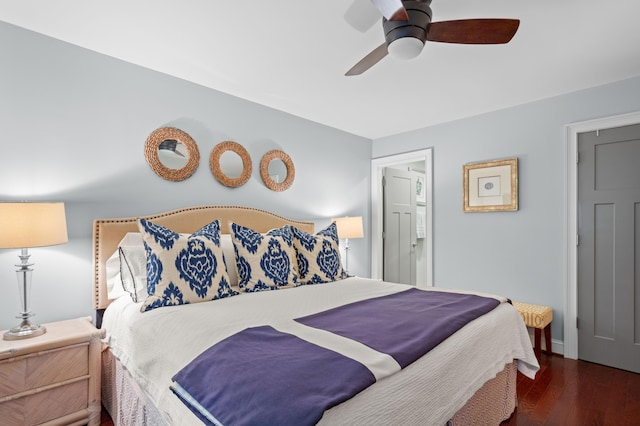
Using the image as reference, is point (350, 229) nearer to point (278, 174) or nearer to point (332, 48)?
point (278, 174)

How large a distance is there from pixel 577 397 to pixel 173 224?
315 cm

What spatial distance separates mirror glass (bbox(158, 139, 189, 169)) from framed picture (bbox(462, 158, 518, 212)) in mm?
2906

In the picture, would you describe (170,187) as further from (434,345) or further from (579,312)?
(579,312)

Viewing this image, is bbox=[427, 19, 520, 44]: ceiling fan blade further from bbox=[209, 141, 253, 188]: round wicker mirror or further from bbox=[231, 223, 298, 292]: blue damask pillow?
bbox=[209, 141, 253, 188]: round wicker mirror

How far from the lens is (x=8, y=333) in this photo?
5.75ft

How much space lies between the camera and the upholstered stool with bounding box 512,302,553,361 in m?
2.86

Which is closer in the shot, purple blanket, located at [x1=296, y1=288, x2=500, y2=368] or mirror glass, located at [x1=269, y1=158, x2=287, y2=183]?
purple blanket, located at [x1=296, y1=288, x2=500, y2=368]

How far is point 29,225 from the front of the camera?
1.73 meters

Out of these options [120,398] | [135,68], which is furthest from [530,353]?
[135,68]

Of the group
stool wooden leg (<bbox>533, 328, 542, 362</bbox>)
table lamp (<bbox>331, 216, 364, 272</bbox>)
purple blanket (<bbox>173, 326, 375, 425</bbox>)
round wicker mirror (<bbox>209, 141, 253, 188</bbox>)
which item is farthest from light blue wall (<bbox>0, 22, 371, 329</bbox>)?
stool wooden leg (<bbox>533, 328, 542, 362</bbox>)

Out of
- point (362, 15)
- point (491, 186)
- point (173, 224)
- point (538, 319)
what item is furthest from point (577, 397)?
point (173, 224)

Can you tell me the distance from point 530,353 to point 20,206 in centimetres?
296

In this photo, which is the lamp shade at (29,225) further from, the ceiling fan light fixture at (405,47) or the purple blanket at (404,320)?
the ceiling fan light fixture at (405,47)

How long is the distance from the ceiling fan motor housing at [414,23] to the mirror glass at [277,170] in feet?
6.38
